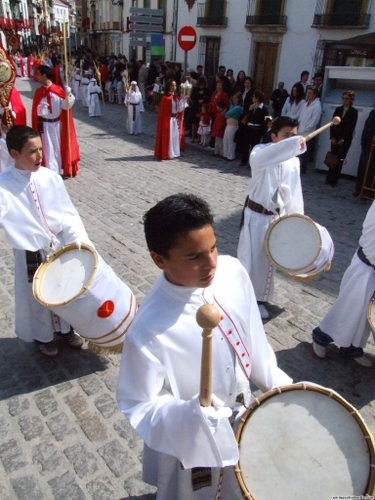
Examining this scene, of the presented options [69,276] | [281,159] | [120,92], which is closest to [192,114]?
[120,92]

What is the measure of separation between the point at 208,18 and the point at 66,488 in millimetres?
26149

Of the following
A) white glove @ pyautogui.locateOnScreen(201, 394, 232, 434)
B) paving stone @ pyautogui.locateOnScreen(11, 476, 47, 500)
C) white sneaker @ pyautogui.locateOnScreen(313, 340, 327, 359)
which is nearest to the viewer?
white glove @ pyautogui.locateOnScreen(201, 394, 232, 434)

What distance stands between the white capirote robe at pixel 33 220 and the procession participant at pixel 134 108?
1063 centimetres

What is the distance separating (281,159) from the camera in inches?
137

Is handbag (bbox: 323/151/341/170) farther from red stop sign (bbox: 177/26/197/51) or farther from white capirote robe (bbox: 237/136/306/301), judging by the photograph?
red stop sign (bbox: 177/26/197/51)

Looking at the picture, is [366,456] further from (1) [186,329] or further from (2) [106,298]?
(2) [106,298]

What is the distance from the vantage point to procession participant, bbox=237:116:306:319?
11.5 ft

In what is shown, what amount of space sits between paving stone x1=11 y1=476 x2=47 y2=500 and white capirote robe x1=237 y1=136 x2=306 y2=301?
2555mm

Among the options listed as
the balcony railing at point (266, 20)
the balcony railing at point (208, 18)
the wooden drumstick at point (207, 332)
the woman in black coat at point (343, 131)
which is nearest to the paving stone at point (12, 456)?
the wooden drumstick at point (207, 332)

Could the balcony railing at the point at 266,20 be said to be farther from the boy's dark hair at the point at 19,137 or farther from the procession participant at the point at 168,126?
the boy's dark hair at the point at 19,137

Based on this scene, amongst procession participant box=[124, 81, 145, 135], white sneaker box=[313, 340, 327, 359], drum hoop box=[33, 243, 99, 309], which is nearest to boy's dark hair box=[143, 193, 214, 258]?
drum hoop box=[33, 243, 99, 309]

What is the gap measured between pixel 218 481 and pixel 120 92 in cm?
2123

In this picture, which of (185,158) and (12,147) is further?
(185,158)

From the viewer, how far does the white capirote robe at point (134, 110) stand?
13055mm
